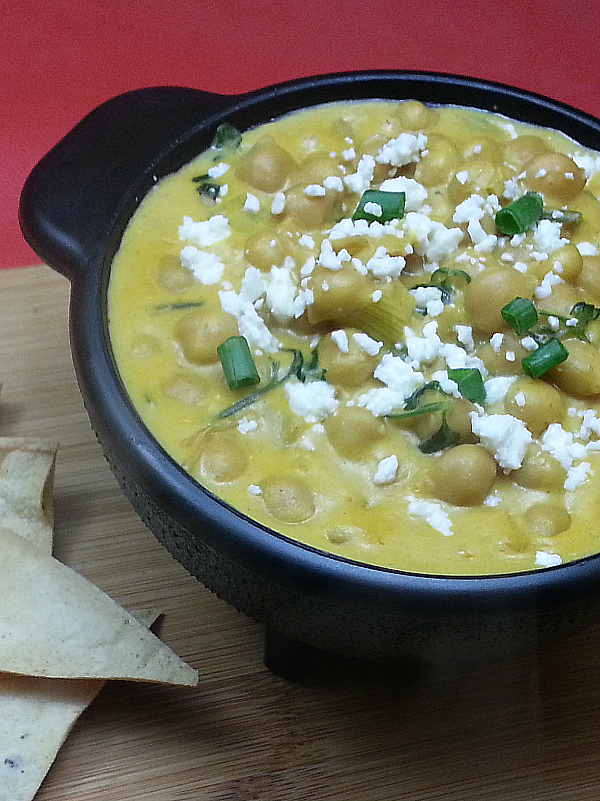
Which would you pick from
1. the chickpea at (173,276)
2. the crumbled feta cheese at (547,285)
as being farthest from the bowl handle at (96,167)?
the crumbled feta cheese at (547,285)

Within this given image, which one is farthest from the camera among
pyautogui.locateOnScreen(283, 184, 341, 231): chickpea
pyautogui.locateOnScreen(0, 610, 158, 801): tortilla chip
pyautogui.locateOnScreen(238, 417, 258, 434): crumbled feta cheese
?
pyautogui.locateOnScreen(283, 184, 341, 231): chickpea

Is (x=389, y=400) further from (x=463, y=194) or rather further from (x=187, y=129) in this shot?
(x=187, y=129)

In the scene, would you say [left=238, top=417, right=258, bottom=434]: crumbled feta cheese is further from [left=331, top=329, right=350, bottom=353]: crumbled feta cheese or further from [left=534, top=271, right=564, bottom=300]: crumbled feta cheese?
[left=534, top=271, right=564, bottom=300]: crumbled feta cheese

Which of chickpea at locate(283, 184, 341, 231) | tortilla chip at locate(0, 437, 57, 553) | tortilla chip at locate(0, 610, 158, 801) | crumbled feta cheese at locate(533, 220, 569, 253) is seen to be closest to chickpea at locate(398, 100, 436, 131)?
chickpea at locate(283, 184, 341, 231)

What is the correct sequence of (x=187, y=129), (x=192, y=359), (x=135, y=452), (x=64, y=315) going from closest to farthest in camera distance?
(x=135, y=452)
(x=192, y=359)
(x=187, y=129)
(x=64, y=315)

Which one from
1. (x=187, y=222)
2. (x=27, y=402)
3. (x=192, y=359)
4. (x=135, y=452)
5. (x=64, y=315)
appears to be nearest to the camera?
(x=135, y=452)

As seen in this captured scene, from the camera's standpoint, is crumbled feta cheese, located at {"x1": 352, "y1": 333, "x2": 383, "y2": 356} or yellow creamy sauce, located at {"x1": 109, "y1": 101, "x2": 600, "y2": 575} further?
crumbled feta cheese, located at {"x1": 352, "y1": 333, "x2": 383, "y2": 356}

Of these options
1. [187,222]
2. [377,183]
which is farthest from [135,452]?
[377,183]
